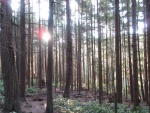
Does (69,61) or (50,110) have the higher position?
(69,61)

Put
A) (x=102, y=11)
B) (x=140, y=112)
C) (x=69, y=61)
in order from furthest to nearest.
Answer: (x=102, y=11) → (x=69, y=61) → (x=140, y=112)

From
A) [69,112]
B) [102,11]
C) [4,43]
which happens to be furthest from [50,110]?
[102,11]

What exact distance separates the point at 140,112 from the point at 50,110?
4.86 metres

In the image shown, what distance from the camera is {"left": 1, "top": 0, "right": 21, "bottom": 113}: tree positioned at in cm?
941

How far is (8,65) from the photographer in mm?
9438

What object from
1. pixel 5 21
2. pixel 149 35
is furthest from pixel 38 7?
pixel 149 35

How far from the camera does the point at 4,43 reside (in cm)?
935

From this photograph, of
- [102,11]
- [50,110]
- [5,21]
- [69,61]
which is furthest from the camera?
[102,11]

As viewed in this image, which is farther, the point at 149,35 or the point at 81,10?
the point at 81,10

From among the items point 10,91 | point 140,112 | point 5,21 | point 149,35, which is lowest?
point 140,112

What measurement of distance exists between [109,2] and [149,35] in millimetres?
16484

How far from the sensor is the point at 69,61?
15773mm

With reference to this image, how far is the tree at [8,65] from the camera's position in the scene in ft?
30.9

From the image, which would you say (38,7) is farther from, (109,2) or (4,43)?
(4,43)
